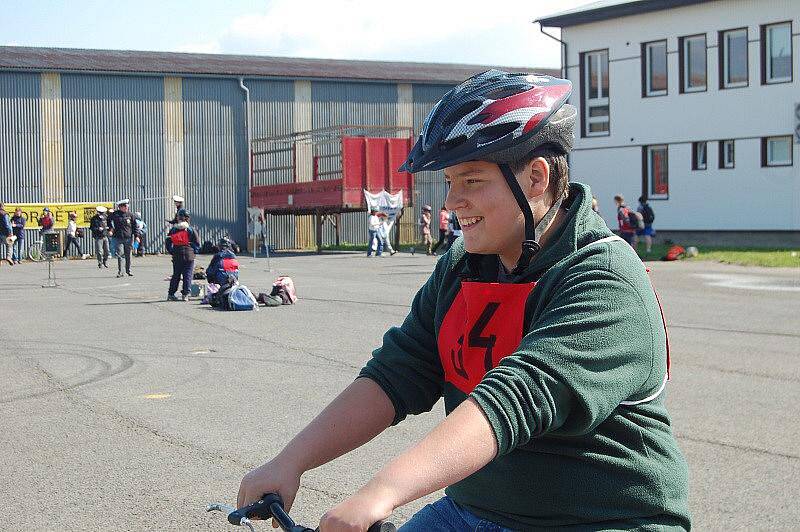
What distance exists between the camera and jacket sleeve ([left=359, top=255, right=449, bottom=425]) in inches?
106

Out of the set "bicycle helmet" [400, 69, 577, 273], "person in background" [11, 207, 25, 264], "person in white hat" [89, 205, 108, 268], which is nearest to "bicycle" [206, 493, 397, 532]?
"bicycle helmet" [400, 69, 577, 273]

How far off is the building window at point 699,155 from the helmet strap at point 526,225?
3424 cm

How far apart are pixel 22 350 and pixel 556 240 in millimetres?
10786

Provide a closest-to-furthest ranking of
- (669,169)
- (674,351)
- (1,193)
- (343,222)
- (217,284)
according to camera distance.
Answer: (674,351)
(217,284)
(669,169)
(1,193)
(343,222)

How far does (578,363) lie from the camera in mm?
2113

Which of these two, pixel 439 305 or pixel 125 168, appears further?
pixel 125 168

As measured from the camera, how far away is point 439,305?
2672 millimetres

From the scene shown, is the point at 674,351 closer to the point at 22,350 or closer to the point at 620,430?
the point at 22,350

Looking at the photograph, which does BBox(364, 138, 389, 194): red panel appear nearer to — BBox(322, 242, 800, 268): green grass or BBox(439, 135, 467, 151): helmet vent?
BBox(322, 242, 800, 268): green grass

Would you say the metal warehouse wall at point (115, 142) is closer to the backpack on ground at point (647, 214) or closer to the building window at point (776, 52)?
the backpack on ground at point (647, 214)

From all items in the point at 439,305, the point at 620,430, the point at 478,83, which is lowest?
the point at 620,430

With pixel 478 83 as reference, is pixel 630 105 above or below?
above

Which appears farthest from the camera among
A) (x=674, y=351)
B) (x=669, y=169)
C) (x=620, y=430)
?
(x=669, y=169)

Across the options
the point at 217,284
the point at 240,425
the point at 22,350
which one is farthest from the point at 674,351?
the point at 217,284
